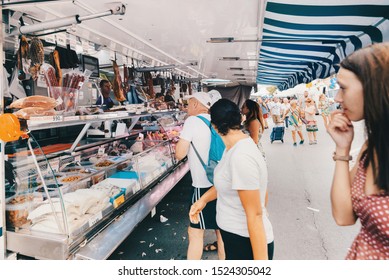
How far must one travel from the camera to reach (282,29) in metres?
3.23

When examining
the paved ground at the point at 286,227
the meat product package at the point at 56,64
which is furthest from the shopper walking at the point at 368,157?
the meat product package at the point at 56,64

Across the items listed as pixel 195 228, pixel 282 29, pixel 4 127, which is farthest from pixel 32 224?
pixel 282 29

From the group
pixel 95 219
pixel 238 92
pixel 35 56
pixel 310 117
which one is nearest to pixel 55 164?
pixel 95 219

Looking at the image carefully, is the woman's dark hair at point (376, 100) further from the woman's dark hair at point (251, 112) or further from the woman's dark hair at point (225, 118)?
the woman's dark hair at point (251, 112)

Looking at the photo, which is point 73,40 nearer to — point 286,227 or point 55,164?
point 55,164

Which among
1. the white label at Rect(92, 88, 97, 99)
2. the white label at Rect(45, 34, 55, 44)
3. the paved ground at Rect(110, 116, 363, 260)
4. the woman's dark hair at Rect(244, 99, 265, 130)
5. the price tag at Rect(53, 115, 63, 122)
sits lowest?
the paved ground at Rect(110, 116, 363, 260)

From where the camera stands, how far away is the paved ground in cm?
318

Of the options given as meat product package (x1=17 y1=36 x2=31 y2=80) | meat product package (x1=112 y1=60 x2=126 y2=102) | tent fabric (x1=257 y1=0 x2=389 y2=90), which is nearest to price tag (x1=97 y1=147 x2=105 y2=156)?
meat product package (x1=112 y1=60 x2=126 y2=102)

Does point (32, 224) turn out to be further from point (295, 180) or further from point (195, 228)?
point (295, 180)

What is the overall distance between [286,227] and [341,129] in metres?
3.00

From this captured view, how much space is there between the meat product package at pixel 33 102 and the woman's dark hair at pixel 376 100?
2.18 meters

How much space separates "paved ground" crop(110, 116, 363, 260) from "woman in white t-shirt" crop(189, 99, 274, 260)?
2.36ft

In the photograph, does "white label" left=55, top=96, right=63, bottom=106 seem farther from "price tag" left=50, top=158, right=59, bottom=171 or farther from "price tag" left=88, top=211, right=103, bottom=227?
"price tag" left=88, top=211, right=103, bottom=227

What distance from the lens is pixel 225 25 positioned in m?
3.11
